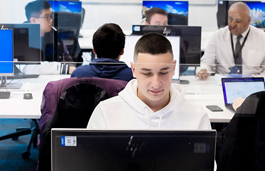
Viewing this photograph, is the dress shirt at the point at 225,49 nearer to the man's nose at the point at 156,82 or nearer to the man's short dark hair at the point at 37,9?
the man's nose at the point at 156,82

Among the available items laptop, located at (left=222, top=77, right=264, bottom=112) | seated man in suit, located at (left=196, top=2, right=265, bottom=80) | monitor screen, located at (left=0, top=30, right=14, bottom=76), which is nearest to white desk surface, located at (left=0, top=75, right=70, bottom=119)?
monitor screen, located at (left=0, top=30, right=14, bottom=76)

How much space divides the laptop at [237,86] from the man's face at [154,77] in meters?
0.68

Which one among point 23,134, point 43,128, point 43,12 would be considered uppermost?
point 43,12

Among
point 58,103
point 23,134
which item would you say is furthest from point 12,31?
point 58,103

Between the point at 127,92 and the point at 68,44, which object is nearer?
the point at 127,92

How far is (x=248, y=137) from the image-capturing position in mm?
1095

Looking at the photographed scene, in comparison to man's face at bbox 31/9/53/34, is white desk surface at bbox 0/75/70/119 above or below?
below

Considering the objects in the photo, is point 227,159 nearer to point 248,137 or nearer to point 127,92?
point 248,137

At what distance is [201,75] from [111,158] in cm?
Answer: 181

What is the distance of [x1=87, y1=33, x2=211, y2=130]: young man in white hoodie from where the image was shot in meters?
1.11

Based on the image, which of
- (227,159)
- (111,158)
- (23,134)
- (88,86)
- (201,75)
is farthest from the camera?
(201,75)

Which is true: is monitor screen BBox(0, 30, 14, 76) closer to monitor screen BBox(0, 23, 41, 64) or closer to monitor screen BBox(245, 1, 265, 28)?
monitor screen BBox(0, 23, 41, 64)

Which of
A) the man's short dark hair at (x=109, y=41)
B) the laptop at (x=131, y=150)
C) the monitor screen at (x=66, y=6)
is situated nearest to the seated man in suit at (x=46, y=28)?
the monitor screen at (x=66, y=6)

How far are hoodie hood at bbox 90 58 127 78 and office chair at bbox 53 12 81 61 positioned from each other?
2219mm
